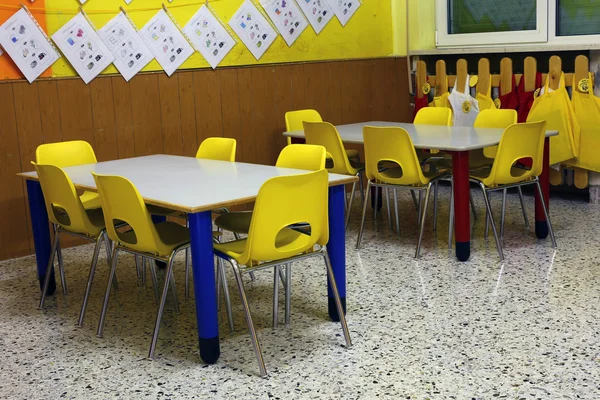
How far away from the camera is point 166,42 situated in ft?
18.7

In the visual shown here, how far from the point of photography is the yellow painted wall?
5281 mm

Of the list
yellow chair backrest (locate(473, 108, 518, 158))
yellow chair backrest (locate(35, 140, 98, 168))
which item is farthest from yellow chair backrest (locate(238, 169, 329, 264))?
yellow chair backrest (locate(473, 108, 518, 158))

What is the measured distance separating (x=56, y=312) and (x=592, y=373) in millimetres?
2590

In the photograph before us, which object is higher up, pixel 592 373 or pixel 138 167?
pixel 138 167

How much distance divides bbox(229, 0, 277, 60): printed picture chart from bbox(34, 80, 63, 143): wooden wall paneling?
4.91 feet

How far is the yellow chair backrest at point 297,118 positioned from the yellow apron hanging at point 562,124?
68.7 inches

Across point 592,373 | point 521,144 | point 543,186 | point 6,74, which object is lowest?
point 592,373

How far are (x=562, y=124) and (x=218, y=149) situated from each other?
278 centimetres

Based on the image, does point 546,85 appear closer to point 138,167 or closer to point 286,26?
point 286,26

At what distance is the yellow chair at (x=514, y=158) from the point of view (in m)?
4.58

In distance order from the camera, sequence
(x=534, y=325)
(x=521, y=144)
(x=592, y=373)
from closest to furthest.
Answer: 1. (x=592, y=373)
2. (x=534, y=325)
3. (x=521, y=144)

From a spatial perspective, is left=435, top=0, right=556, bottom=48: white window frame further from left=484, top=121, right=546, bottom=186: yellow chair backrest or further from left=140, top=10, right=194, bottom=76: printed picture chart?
left=140, top=10, right=194, bottom=76: printed picture chart

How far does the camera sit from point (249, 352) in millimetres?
3453

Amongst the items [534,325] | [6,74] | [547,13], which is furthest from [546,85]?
[6,74]
